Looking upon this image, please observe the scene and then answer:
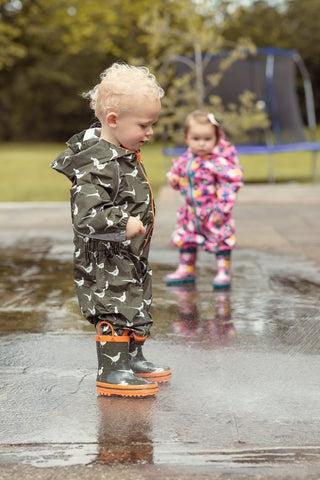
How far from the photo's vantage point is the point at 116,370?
13.2 ft

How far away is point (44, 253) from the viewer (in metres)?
8.00

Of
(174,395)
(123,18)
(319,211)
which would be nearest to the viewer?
(174,395)

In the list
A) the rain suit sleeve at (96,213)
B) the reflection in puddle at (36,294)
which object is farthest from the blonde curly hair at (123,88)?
the reflection in puddle at (36,294)

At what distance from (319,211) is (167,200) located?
2080 millimetres

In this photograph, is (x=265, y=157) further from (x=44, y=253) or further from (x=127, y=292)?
(x=127, y=292)

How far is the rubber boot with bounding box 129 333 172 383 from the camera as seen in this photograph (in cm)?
413

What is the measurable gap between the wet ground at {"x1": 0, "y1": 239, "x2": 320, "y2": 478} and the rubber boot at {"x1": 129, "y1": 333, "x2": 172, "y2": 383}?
63 millimetres

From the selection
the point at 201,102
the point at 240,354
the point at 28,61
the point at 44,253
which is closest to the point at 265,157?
the point at 201,102

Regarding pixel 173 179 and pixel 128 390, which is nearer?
pixel 128 390

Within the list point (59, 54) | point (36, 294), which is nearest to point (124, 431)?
point (36, 294)

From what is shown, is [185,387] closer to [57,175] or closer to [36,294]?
[36,294]

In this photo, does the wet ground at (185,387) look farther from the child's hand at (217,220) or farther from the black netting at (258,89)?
the black netting at (258,89)

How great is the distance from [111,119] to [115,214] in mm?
424

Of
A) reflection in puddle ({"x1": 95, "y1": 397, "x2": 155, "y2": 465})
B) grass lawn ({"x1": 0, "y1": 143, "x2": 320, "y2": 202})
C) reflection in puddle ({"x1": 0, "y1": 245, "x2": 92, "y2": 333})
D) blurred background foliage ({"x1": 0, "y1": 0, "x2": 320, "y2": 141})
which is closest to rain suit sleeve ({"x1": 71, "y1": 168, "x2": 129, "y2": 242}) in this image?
reflection in puddle ({"x1": 95, "y1": 397, "x2": 155, "y2": 465})
